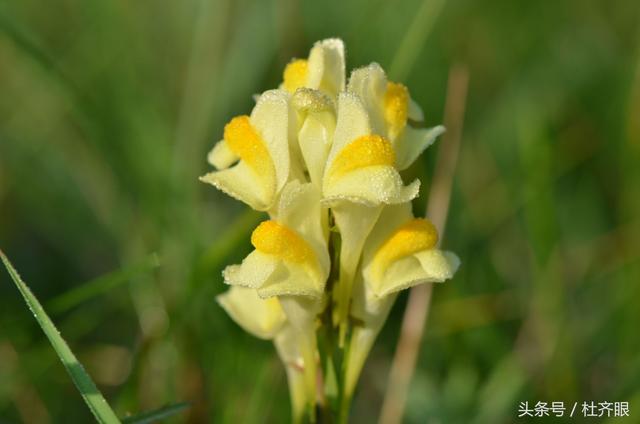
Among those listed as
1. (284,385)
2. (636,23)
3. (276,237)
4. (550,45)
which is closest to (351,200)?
(276,237)

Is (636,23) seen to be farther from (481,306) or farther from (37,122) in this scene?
(37,122)

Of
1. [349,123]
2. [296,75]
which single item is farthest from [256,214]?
[349,123]

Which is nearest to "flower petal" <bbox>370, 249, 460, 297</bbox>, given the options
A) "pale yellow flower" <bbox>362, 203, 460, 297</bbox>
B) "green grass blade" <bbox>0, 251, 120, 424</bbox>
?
"pale yellow flower" <bbox>362, 203, 460, 297</bbox>

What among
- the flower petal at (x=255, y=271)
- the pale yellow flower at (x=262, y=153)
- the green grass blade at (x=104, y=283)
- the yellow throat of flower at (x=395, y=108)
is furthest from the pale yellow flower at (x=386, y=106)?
the green grass blade at (x=104, y=283)

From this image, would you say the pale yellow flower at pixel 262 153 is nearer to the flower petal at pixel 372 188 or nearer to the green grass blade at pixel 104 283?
the flower petal at pixel 372 188

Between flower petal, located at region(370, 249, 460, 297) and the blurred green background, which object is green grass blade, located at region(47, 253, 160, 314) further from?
flower petal, located at region(370, 249, 460, 297)

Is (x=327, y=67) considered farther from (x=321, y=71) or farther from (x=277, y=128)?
(x=277, y=128)
